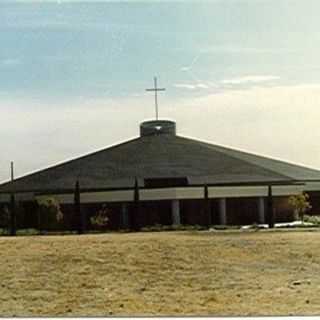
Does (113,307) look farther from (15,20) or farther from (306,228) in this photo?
(15,20)

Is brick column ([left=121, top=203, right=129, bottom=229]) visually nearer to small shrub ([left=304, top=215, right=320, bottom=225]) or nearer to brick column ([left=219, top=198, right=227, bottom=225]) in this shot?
brick column ([left=219, top=198, right=227, bottom=225])

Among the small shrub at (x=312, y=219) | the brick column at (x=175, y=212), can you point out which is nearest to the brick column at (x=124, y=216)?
the brick column at (x=175, y=212)

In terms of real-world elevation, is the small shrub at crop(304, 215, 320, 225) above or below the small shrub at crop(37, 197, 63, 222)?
below

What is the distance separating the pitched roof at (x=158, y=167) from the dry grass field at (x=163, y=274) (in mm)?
203

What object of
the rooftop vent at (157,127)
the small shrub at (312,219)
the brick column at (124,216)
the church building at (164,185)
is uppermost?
the rooftop vent at (157,127)

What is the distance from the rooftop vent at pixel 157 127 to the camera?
274 centimetres

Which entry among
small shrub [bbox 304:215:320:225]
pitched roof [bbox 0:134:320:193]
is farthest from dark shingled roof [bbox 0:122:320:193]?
small shrub [bbox 304:215:320:225]

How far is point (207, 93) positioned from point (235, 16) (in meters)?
0.31

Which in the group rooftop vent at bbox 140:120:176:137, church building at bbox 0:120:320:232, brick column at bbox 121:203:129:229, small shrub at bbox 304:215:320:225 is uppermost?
rooftop vent at bbox 140:120:176:137

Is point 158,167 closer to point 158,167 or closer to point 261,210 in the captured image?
point 158,167

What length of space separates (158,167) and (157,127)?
16 cm

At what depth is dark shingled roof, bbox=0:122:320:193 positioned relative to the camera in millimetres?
2711

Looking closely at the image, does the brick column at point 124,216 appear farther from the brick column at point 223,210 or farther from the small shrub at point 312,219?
the small shrub at point 312,219

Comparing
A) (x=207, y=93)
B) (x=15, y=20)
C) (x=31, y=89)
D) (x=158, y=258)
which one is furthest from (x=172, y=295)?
(x=15, y=20)
